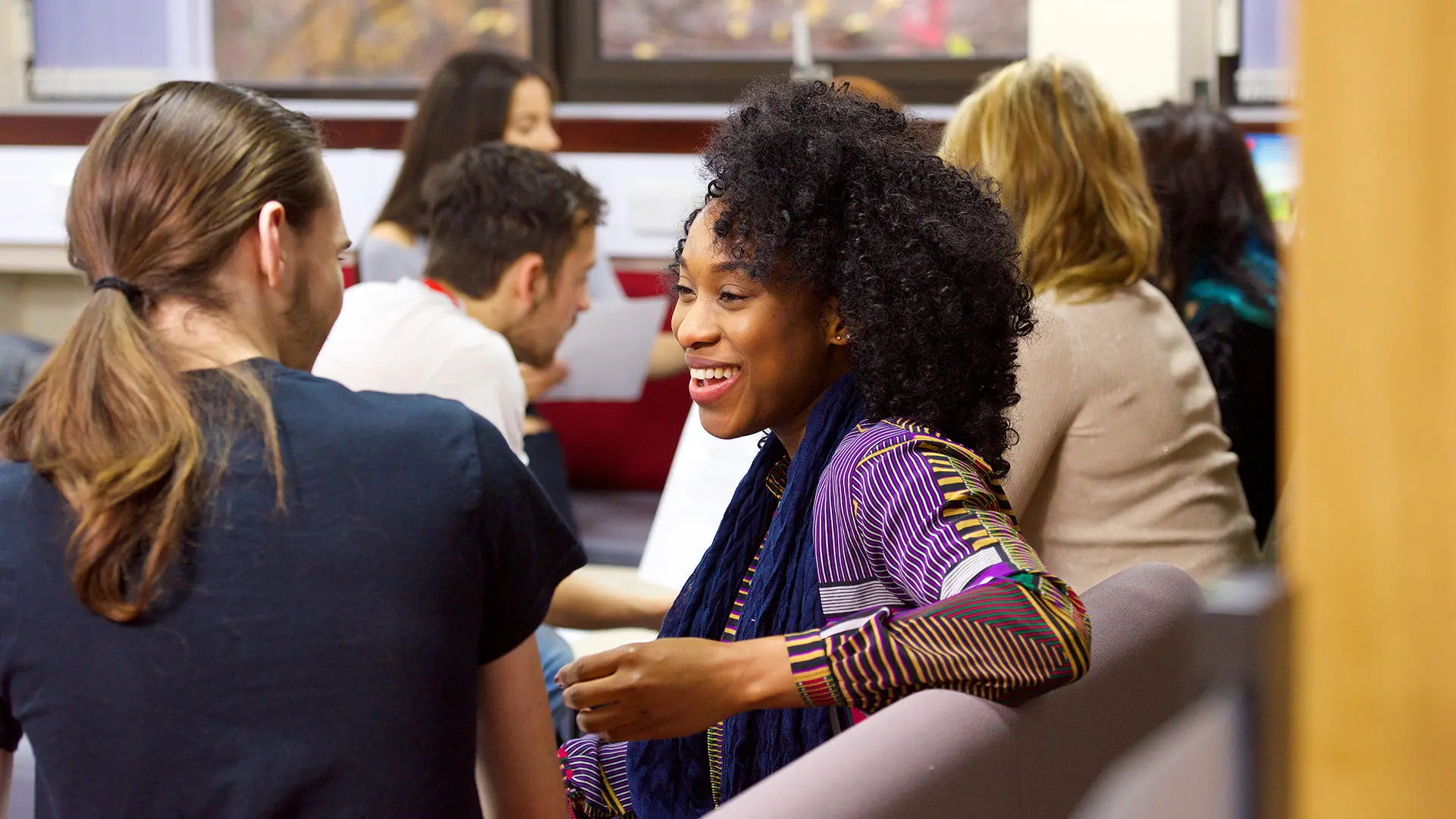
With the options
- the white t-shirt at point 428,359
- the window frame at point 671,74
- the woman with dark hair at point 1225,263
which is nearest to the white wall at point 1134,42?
the window frame at point 671,74

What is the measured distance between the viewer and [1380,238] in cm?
32

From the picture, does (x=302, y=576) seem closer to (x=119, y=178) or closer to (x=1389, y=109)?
(x=119, y=178)

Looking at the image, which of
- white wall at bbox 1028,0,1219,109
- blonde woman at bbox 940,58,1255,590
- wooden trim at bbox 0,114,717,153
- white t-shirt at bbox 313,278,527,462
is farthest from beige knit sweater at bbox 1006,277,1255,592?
wooden trim at bbox 0,114,717,153

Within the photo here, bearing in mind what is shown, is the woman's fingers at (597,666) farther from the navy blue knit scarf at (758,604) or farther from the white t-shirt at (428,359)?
the white t-shirt at (428,359)

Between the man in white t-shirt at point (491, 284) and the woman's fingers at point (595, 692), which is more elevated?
the man in white t-shirt at point (491, 284)

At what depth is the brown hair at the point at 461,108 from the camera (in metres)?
3.41

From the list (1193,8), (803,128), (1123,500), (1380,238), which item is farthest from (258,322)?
(1193,8)

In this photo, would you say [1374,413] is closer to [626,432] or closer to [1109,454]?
[1109,454]

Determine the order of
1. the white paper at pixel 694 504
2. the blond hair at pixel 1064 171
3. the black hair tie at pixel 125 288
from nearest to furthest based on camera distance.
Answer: the black hair tie at pixel 125 288 < the blond hair at pixel 1064 171 < the white paper at pixel 694 504

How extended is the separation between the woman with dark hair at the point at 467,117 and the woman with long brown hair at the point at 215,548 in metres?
2.11

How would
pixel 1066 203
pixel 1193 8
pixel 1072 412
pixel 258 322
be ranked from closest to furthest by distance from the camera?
pixel 258 322 < pixel 1072 412 < pixel 1066 203 < pixel 1193 8

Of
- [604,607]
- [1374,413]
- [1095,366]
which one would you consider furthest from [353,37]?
[1374,413]

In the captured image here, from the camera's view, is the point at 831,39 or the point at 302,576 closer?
the point at 302,576

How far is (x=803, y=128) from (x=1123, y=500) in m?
0.85
